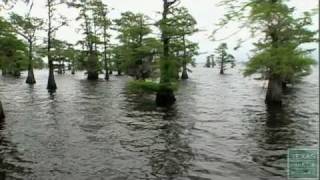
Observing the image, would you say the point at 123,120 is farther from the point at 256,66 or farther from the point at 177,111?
the point at 256,66

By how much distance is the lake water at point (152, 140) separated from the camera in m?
14.7

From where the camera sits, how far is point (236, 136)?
21000 millimetres

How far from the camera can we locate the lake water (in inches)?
579

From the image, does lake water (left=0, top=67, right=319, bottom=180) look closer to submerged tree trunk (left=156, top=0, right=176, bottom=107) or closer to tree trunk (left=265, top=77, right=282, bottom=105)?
submerged tree trunk (left=156, top=0, right=176, bottom=107)

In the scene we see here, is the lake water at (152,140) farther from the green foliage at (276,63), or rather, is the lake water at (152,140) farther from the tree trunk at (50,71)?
the tree trunk at (50,71)

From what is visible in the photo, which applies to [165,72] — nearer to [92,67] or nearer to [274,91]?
[274,91]

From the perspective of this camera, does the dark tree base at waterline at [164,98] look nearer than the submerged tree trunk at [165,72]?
No

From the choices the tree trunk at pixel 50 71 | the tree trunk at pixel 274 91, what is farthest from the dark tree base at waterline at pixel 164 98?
the tree trunk at pixel 50 71

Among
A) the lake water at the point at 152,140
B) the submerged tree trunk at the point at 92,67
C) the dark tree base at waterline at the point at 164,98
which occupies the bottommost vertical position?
the lake water at the point at 152,140

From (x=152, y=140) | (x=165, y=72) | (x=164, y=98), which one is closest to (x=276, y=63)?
(x=165, y=72)

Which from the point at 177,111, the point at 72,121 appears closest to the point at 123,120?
the point at 72,121

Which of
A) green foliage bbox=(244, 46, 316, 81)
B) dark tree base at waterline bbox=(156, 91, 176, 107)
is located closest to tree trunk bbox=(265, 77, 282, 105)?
green foliage bbox=(244, 46, 316, 81)

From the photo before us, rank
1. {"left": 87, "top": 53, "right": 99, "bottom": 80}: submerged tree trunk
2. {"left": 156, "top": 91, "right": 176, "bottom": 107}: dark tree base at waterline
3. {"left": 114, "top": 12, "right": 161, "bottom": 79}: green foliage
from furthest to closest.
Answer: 1. {"left": 87, "top": 53, "right": 99, "bottom": 80}: submerged tree trunk
2. {"left": 114, "top": 12, "right": 161, "bottom": 79}: green foliage
3. {"left": 156, "top": 91, "right": 176, "bottom": 107}: dark tree base at waterline

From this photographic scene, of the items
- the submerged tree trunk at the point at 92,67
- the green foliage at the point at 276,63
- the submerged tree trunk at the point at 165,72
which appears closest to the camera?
the green foliage at the point at 276,63
